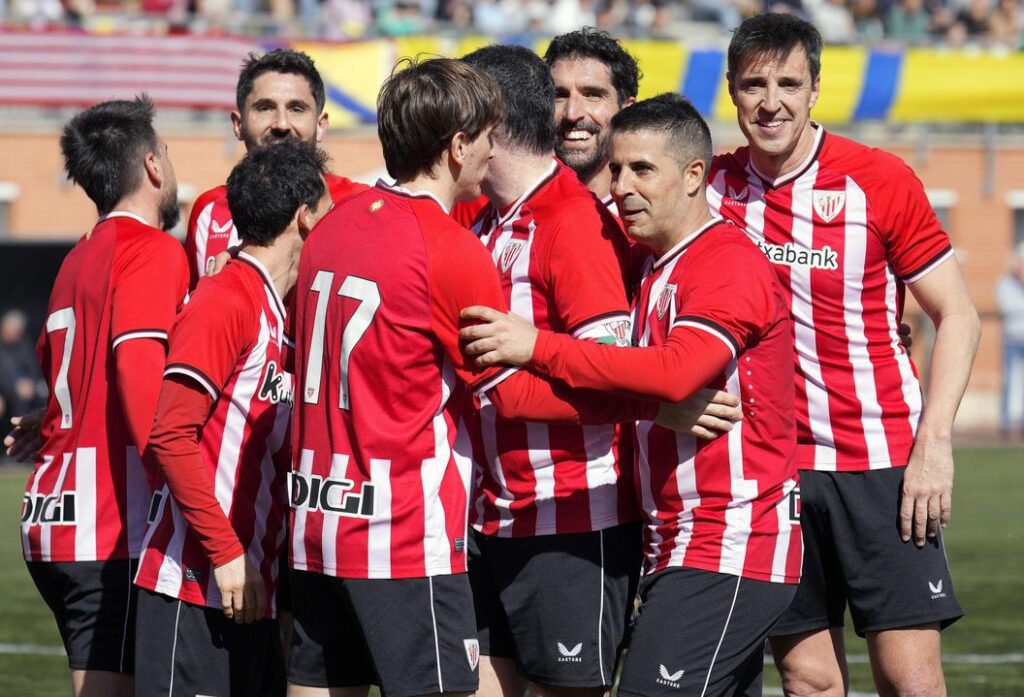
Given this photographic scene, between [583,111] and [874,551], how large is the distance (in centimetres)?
182

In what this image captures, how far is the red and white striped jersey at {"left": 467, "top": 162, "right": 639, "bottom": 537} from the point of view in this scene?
175 inches

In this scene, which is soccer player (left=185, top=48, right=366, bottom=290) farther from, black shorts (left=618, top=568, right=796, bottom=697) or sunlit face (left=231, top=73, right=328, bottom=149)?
black shorts (left=618, top=568, right=796, bottom=697)

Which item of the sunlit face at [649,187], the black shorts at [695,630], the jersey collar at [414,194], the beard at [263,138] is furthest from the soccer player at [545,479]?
the beard at [263,138]

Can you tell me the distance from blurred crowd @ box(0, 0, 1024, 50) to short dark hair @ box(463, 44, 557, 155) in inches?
656

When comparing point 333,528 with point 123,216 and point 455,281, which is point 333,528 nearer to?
point 455,281

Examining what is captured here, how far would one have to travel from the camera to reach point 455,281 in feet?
13.0

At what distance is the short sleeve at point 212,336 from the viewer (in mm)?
4355

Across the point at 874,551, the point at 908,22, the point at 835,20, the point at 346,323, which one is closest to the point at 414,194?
the point at 346,323

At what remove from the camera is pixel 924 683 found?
5.02 meters

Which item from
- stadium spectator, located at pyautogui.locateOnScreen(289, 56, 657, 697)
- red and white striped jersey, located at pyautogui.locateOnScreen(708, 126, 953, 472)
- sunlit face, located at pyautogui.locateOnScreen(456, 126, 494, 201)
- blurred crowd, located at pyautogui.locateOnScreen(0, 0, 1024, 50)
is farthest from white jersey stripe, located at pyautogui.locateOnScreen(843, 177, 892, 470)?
blurred crowd, located at pyautogui.locateOnScreen(0, 0, 1024, 50)

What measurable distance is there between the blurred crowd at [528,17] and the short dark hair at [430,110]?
17.1 metres

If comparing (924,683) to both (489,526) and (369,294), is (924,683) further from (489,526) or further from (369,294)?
(369,294)

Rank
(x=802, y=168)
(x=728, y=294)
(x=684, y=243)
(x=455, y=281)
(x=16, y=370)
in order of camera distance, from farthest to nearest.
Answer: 1. (x=16, y=370)
2. (x=802, y=168)
3. (x=684, y=243)
4. (x=728, y=294)
5. (x=455, y=281)

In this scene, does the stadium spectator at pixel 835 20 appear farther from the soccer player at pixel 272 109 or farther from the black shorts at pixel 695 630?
the black shorts at pixel 695 630
